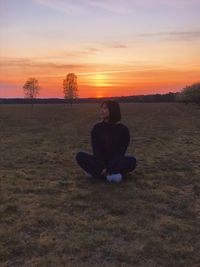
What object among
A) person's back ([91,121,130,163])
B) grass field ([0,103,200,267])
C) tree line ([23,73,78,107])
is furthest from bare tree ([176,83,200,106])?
tree line ([23,73,78,107])

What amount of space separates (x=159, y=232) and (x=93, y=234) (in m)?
0.81

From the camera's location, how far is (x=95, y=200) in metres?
7.51

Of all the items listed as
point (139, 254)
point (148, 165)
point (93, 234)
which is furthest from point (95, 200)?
point (148, 165)

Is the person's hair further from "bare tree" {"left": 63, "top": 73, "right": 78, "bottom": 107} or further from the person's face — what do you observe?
"bare tree" {"left": 63, "top": 73, "right": 78, "bottom": 107}

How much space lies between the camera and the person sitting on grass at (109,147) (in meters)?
8.98

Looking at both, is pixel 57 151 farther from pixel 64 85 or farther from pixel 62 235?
pixel 64 85

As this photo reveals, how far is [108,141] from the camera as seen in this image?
913cm

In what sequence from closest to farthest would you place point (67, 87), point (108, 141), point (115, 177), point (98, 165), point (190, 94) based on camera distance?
1. point (115, 177)
2. point (98, 165)
3. point (108, 141)
4. point (190, 94)
5. point (67, 87)

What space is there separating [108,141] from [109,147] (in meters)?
0.12

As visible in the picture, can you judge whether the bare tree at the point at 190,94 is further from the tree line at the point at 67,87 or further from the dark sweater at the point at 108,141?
the tree line at the point at 67,87

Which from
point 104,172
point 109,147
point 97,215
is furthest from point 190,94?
point 97,215

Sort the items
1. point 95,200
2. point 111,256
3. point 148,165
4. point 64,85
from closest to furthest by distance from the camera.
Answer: point 111,256 < point 95,200 < point 148,165 < point 64,85

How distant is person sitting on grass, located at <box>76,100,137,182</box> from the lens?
29.5ft

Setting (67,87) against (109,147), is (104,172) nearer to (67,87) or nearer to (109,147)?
(109,147)
